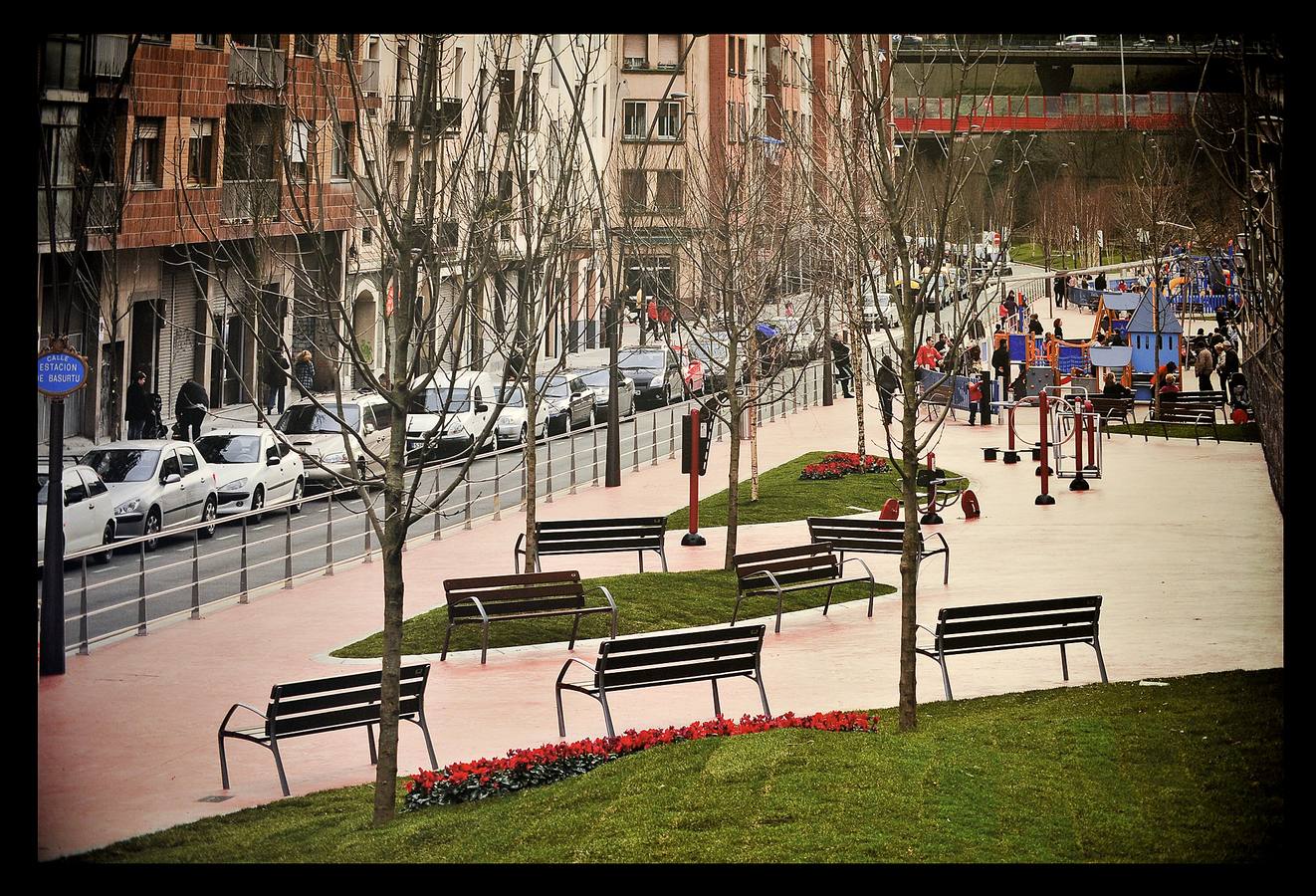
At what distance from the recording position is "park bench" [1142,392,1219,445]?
1336 inches

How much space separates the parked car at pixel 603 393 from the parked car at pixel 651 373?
0.57 m

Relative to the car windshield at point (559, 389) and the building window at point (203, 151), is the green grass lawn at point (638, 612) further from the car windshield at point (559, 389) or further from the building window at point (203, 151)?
the building window at point (203, 151)

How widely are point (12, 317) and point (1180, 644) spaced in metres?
12.2

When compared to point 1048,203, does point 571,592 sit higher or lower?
lower

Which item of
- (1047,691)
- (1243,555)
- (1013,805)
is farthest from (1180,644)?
(1013,805)

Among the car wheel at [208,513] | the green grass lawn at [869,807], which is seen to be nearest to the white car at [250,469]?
the car wheel at [208,513]

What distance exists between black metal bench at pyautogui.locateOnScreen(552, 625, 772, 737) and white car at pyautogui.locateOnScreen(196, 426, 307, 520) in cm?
1273

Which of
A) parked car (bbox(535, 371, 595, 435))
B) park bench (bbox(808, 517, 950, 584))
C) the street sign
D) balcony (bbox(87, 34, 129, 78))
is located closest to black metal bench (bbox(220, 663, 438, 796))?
the street sign

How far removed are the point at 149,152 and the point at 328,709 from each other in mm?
26290

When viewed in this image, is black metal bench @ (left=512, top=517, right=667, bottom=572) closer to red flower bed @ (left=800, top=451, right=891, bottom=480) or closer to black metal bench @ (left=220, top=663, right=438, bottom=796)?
black metal bench @ (left=220, top=663, right=438, bottom=796)

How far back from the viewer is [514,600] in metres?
16.2

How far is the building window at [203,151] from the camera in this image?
122ft
